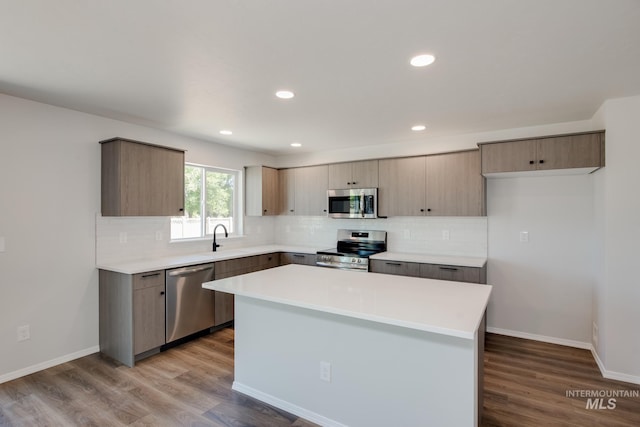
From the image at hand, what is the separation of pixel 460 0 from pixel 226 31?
1188 millimetres

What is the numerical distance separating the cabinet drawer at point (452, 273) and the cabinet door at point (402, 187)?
2.46ft

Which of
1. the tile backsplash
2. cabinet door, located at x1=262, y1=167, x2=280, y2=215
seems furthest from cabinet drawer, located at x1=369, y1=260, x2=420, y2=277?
cabinet door, located at x1=262, y1=167, x2=280, y2=215

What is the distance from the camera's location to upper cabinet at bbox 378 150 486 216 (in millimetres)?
3865

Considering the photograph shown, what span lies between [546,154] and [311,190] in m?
2.97

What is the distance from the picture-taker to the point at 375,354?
2039 millimetres

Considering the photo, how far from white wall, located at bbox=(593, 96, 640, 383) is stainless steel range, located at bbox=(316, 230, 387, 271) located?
91.6 inches

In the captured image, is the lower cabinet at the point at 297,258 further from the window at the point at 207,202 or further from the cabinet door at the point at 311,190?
the window at the point at 207,202

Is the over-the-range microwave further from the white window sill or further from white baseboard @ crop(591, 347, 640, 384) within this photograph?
white baseboard @ crop(591, 347, 640, 384)

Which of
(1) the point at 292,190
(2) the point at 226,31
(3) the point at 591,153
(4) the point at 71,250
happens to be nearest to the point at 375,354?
(2) the point at 226,31

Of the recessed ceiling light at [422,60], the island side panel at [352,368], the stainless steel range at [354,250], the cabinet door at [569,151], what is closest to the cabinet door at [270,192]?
the stainless steel range at [354,250]

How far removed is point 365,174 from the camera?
15.1 ft

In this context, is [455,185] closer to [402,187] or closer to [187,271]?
[402,187]

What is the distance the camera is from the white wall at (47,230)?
2857 millimetres

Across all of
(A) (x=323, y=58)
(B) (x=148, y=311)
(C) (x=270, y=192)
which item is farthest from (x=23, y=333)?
(A) (x=323, y=58)
